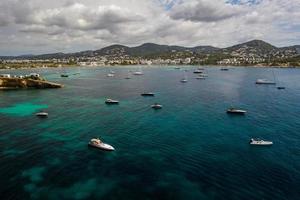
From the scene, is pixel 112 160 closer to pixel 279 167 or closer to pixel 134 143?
A: pixel 134 143

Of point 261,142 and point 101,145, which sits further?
point 261,142

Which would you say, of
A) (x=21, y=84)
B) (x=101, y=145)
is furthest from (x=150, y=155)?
(x=21, y=84)

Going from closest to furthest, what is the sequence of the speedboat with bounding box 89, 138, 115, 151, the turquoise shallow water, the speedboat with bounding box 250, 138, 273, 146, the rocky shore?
the turquoise shallow water
the speedboat with bounding box 89, 138, 115, 151
the speedboat with bounding box 250, 138, 273, 146
the rocky shore

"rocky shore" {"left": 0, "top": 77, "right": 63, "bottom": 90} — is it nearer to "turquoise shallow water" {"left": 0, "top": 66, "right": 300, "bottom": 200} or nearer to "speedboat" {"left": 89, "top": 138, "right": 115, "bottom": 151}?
"turquoise shallow water" {"left": 0, "top": 66, "right": 300, "bottom": 200}

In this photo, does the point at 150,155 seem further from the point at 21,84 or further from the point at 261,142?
the point at 21,84

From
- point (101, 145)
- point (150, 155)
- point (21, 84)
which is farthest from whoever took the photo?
point (21, 84)

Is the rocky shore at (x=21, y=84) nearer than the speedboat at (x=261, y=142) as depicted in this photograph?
No

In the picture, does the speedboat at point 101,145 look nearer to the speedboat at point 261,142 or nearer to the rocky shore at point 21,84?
the speedboat at point 261,142

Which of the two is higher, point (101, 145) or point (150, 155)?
point (101, 145)

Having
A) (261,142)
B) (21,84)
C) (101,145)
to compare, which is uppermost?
(21,84)

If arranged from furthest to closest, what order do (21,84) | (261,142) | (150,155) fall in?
(21,84), (261,142), (150,155)

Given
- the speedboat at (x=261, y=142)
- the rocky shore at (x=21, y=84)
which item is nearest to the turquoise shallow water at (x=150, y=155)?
the speedboat at (x=261, y=142)

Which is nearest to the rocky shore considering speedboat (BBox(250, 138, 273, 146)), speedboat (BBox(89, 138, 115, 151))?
speedboat (BBox(89, 138, 115, 151))

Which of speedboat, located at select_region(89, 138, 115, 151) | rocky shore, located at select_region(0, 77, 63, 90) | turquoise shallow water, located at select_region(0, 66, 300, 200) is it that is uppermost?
rocky shore, located at select_region(0, 77, 63, 90)
